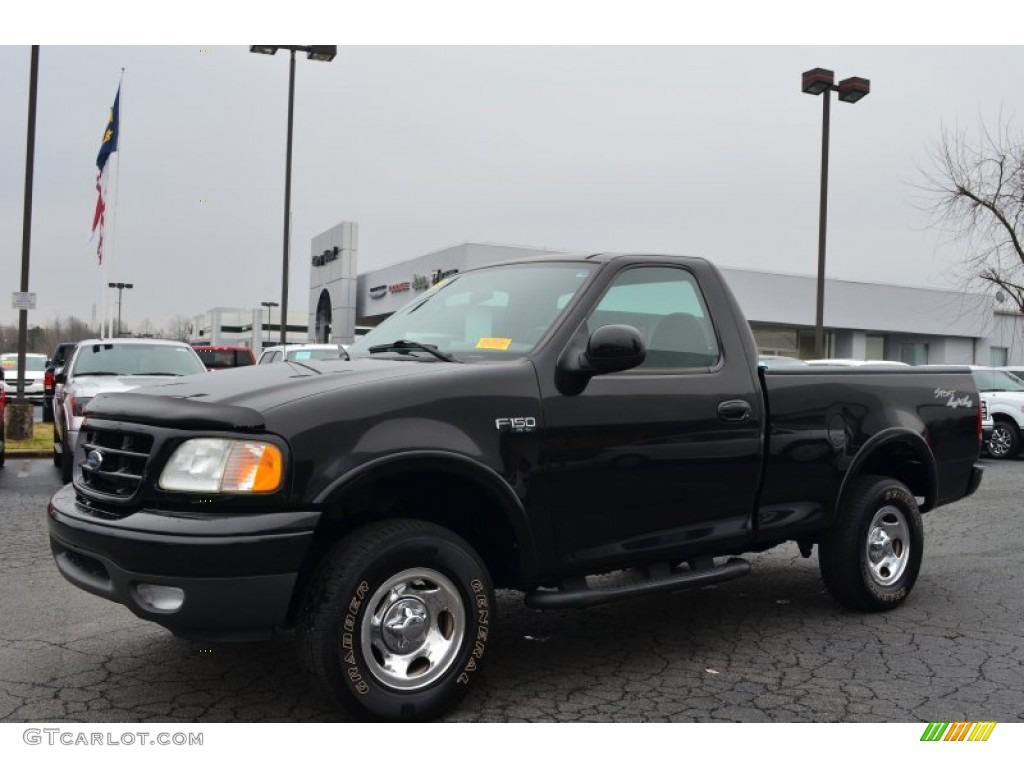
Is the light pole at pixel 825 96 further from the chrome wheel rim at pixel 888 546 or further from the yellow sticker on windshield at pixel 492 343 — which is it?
the yellow sticker on windshield at pixel 492 343

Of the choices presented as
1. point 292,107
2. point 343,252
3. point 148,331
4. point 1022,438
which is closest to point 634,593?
point 1022,438

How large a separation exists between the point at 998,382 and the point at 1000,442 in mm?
1361

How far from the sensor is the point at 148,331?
11606cm

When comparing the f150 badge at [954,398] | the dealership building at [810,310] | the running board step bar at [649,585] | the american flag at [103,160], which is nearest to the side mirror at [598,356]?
the running board step bar at [649,585]

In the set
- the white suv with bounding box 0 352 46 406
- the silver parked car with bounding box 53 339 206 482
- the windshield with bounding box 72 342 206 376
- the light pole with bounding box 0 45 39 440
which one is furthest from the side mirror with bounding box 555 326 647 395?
the white suv with bounding box 0 352 46 406

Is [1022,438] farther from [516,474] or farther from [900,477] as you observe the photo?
[516,474]

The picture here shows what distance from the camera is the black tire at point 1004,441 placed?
17.4 metres

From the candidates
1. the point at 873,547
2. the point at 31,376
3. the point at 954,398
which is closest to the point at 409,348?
the point at 873,547

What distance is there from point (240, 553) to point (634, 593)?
70.0 inches

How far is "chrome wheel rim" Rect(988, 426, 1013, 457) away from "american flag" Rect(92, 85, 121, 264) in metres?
17.4

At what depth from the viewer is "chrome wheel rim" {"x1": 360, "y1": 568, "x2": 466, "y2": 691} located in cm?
364

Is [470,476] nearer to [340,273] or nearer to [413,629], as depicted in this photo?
[413,629]

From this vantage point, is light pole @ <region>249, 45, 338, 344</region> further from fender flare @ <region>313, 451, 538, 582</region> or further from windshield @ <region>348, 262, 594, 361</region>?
fender flare @ <region>313, 451, 538, 582</region>

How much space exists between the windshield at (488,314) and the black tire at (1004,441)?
15.2 meters
